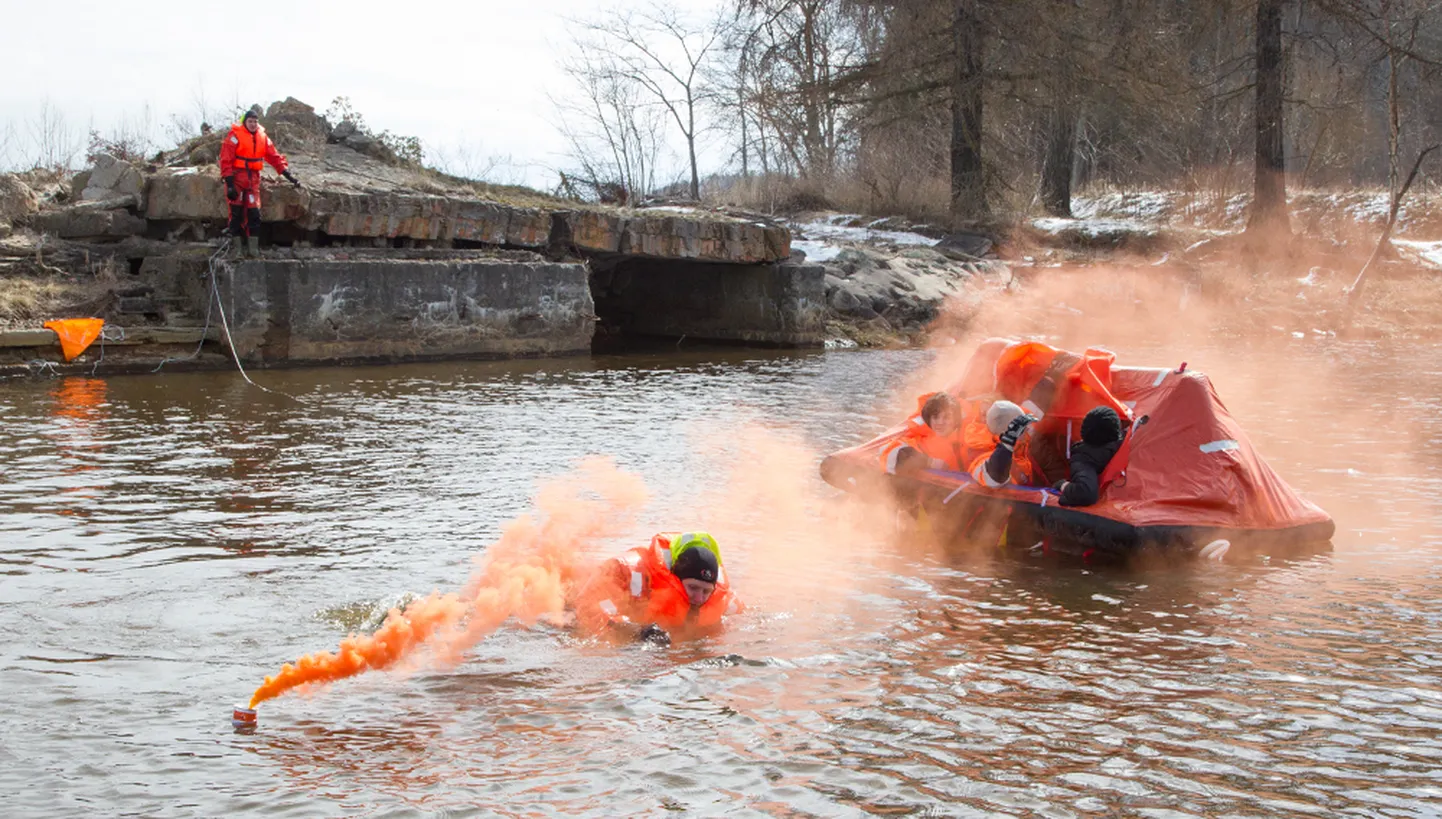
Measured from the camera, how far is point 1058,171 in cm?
3172

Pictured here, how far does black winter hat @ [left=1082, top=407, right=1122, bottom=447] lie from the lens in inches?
338

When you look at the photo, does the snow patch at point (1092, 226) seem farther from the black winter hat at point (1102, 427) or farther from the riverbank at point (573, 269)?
the black winter hat at point (1102, 427)

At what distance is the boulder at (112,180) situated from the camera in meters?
18.8

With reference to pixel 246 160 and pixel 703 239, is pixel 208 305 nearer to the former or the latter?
pixel 246 160

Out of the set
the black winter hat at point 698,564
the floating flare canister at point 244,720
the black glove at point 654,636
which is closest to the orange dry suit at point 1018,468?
the black winter hat at point 698,564

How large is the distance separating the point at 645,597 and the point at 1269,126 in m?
24.4

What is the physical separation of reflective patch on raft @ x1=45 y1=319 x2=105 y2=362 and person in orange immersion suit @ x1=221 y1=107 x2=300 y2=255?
2241 mm

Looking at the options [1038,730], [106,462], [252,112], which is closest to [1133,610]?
[1038,730]

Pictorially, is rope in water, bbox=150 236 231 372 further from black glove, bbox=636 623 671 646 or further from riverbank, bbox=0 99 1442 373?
black glove, bbox=636 623 671 646

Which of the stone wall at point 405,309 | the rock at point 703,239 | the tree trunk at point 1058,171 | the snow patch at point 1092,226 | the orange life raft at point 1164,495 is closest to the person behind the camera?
the orange life raft at point 1164,495

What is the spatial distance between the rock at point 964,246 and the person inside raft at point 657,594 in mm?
21520

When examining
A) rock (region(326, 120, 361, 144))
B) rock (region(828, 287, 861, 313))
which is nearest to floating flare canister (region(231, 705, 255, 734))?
rock (region(326, 120, 361, 144))

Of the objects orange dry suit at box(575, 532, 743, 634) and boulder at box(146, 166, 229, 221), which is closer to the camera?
orange dry suit at box(575, 532, 743, 634)

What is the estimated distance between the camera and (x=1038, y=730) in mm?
5332
